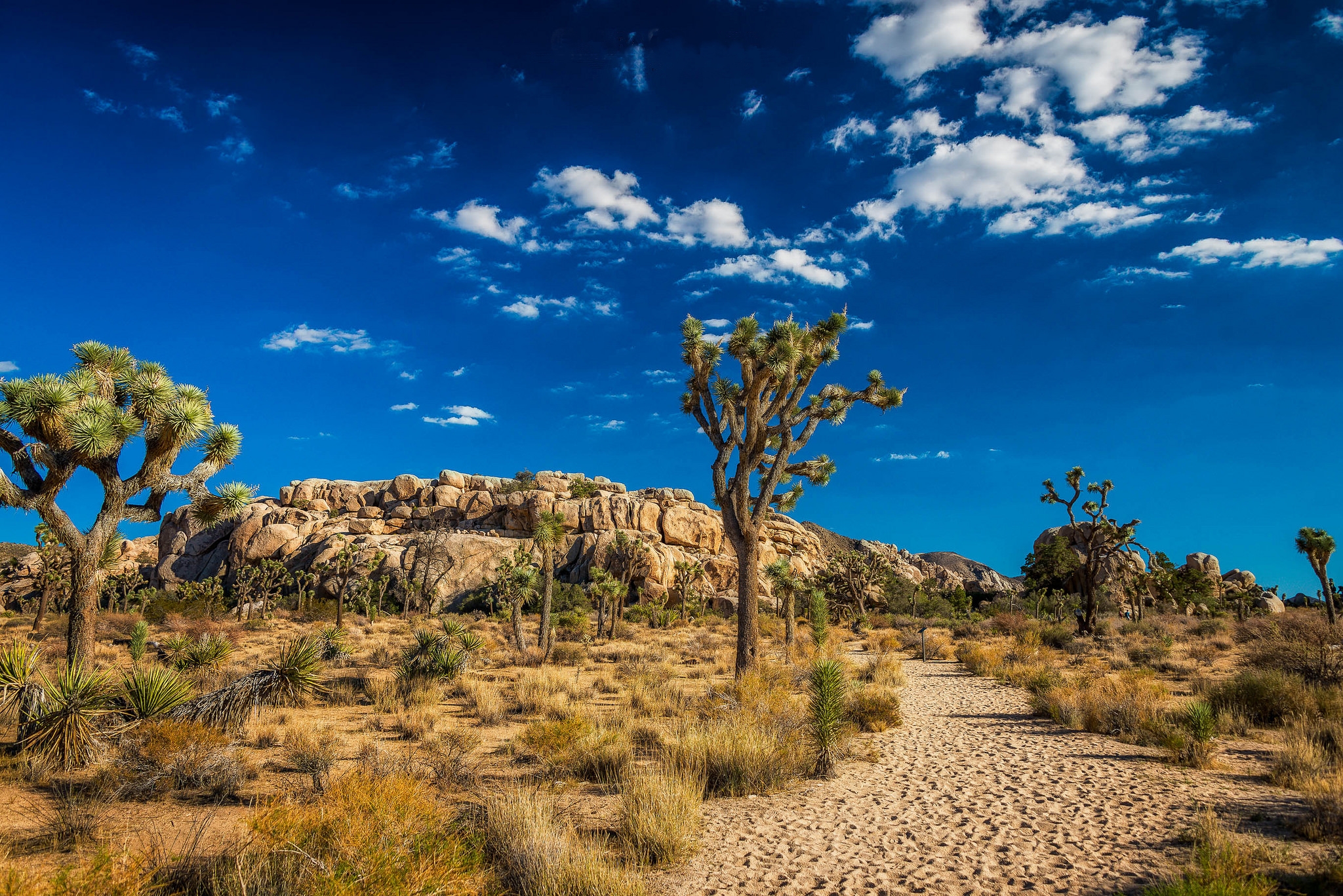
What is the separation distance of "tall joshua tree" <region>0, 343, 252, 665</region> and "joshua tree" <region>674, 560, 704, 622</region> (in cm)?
3087

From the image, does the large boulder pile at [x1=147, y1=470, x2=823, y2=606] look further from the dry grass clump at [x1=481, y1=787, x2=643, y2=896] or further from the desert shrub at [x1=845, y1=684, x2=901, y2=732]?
the dry grass clump at [x1=481, y1=787, x2=643, y2=896]

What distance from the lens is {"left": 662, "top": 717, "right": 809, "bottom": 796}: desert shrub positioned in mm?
7062

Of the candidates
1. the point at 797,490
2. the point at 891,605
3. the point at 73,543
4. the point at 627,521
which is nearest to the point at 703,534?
the point at 627,521

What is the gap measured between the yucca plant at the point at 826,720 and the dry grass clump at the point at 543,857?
361 cm

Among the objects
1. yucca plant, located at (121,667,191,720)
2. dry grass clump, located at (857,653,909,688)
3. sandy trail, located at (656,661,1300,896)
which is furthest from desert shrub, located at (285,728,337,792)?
dry grass clump, located at (857,653,909,688)

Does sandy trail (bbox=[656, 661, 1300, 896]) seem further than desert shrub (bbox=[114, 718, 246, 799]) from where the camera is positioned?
No

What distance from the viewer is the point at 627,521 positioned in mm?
57781

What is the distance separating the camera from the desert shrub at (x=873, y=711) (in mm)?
10516

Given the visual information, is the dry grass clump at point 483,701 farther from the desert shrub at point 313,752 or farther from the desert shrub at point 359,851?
the desert shrub at point 359,851

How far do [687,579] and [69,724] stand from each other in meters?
36.5

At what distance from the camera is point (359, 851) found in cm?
418

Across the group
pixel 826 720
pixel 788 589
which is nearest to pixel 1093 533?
pixel 788 589

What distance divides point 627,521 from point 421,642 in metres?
43.4

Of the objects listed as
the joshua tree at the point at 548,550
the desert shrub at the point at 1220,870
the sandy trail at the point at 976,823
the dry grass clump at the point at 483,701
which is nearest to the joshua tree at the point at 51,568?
the joshua tree at the point at 548,550
